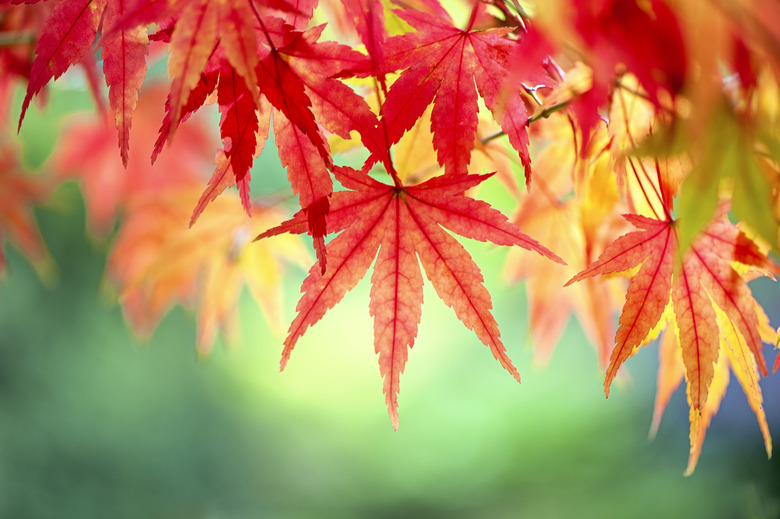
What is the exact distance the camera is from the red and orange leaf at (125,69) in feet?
1.51

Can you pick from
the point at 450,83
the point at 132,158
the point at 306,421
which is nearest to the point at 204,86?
the point at 450,83

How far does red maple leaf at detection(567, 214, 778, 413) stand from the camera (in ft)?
1.56

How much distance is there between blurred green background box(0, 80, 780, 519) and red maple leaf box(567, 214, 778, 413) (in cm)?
303

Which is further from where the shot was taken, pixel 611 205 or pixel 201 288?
pixel 201 288

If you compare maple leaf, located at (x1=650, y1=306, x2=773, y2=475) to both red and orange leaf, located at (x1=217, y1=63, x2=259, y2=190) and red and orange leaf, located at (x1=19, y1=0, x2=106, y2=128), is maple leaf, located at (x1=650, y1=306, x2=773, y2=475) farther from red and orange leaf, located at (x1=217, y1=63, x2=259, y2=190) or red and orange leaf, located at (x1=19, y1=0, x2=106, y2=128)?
red and orange leaf, located at (x1=19, y1=0, x2=106, y2=128)

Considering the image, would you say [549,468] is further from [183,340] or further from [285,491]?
[183,340]

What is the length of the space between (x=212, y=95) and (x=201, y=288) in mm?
1347

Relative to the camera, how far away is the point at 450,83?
1.62ft

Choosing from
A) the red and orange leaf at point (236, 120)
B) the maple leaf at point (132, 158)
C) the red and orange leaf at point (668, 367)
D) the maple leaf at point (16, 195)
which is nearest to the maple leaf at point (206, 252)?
the maple leaf at point (16, 195)

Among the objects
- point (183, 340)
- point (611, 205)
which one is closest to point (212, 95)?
point (611, 205)

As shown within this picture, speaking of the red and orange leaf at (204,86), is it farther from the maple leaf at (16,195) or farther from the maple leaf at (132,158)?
the maple leaf at (132,158)

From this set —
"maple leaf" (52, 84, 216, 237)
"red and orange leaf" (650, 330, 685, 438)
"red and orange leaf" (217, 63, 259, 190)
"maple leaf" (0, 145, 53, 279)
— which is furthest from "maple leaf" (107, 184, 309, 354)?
"red and orange leaf" (650, 330, 685, 438)

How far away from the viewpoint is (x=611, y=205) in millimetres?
650

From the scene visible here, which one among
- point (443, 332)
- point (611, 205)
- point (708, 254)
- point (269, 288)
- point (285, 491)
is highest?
point (443, 332)
